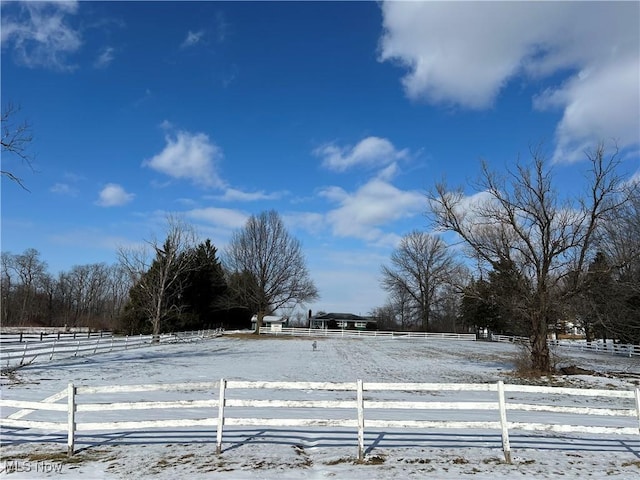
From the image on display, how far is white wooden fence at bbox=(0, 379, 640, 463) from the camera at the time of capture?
25.4 ft

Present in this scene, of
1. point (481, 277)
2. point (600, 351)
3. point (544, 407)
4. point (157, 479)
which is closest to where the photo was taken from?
point (157, 479)

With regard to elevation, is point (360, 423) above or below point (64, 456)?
above

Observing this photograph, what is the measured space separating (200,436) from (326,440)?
7.71 feet

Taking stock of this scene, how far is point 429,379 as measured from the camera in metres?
20.2

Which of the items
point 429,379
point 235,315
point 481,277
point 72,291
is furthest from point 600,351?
point 72,291

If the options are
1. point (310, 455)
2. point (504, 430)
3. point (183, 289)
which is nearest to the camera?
point (310, 455)

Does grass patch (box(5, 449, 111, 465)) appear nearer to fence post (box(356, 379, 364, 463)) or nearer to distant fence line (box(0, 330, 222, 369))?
fence post (box(356, 379, 364, 463))

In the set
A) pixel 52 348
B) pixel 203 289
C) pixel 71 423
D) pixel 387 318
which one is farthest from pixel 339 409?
pixel 387 318

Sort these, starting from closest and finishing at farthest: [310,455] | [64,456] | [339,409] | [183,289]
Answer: [64,456]
[310,455]
[339,409]
[183,289]

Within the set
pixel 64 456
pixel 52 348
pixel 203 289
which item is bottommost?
pixel 64 456

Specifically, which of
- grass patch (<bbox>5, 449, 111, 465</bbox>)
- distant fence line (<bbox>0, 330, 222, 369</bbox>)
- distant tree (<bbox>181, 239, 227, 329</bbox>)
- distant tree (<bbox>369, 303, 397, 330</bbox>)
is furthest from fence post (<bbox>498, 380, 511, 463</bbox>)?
distant tree (<bbox>369, 303, 397, 330</bbox>)

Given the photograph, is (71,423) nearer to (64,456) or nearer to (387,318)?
(64,456)

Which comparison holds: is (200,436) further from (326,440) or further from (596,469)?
(596,469)

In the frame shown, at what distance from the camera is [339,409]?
11523 millimetres
